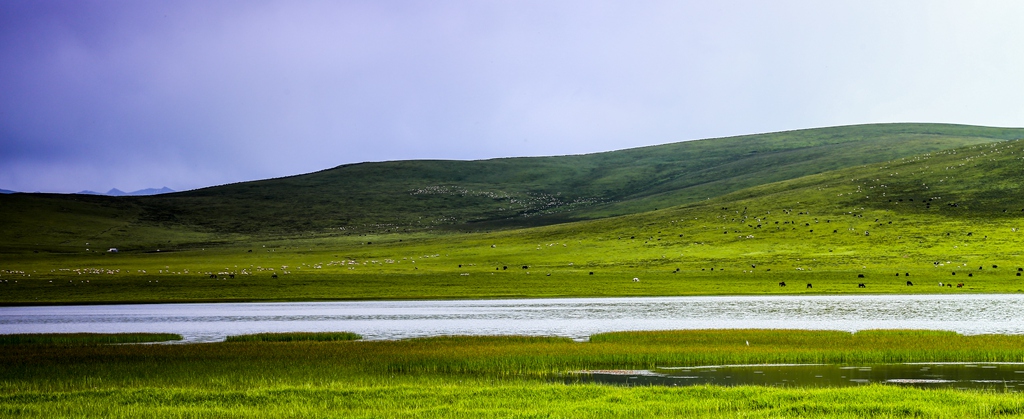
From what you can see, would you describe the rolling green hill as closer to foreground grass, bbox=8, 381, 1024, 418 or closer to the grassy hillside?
the grassy hillside

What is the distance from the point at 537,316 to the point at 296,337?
14.9 meters

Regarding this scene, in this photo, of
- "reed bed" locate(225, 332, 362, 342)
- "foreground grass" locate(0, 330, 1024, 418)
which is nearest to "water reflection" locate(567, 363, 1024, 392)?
"foreground grass" locate(0, 330, 1024, 418)

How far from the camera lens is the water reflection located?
918 inches

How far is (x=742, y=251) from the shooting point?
91500mm

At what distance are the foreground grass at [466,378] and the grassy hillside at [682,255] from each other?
3287 centimetres

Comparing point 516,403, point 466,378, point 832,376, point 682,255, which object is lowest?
point 832,376

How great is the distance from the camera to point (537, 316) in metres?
47.5

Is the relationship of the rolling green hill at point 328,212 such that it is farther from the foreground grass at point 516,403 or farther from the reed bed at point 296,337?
the foreground grass at point 516,403

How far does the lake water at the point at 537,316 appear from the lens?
3956cm

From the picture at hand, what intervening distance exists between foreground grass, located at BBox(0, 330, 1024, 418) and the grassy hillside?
32.9 m

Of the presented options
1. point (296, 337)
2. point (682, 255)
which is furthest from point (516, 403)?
point (682, 255)

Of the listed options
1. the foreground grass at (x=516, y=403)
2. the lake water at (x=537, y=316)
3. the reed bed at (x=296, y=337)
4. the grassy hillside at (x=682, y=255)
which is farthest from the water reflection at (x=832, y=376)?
the grassy hillside at (x=682, y=255)

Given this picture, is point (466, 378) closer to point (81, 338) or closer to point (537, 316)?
point (81, 338)

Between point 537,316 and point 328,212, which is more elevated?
point 328,212
